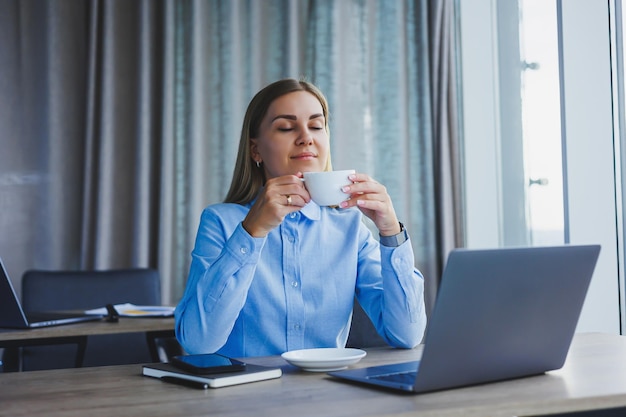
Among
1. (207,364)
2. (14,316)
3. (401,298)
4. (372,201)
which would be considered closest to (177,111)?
(14,316)

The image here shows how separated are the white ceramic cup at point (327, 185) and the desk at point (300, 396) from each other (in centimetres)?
31

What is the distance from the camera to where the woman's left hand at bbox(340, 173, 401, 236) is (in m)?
1.40

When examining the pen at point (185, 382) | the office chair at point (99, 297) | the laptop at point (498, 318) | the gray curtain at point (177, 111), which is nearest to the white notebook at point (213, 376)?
the pen at point (185, 382)

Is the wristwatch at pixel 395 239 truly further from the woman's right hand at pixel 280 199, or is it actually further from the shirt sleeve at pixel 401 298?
the woman's right hand at pixel 280 199

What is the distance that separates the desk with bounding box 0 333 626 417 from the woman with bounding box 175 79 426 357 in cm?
28

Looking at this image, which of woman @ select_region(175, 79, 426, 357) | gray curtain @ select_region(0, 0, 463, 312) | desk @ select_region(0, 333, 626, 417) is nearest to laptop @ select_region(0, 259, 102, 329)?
woman @ select_region(175, 79, 426, 357)

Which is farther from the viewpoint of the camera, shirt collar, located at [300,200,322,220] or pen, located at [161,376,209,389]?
shirt collar, located at [300,200,322,220]

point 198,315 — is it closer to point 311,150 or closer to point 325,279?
point 325,279

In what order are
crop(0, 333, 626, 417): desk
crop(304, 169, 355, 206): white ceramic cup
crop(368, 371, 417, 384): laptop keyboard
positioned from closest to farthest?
1. crop(0, 333, 626, 417): desk
2. crop(368, 371, 417, 384): laptop keyboard
3. crop(304, 169, 355, 206): white ceramic cup

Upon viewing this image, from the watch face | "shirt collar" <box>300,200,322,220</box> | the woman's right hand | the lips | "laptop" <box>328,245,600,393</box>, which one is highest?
the lips

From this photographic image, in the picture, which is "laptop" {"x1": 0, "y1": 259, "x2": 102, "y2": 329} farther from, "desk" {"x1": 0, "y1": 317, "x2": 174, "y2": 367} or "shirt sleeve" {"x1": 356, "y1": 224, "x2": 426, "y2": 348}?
"shirt sleeve" {"x1": 356, "y1": 224, "x2": 426, "y2": 348}

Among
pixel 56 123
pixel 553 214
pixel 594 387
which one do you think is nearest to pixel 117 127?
pixel 56 123

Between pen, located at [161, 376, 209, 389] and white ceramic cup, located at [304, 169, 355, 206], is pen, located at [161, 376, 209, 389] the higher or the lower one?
the lower one

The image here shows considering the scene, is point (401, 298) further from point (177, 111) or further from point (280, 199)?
point (177, 111)
